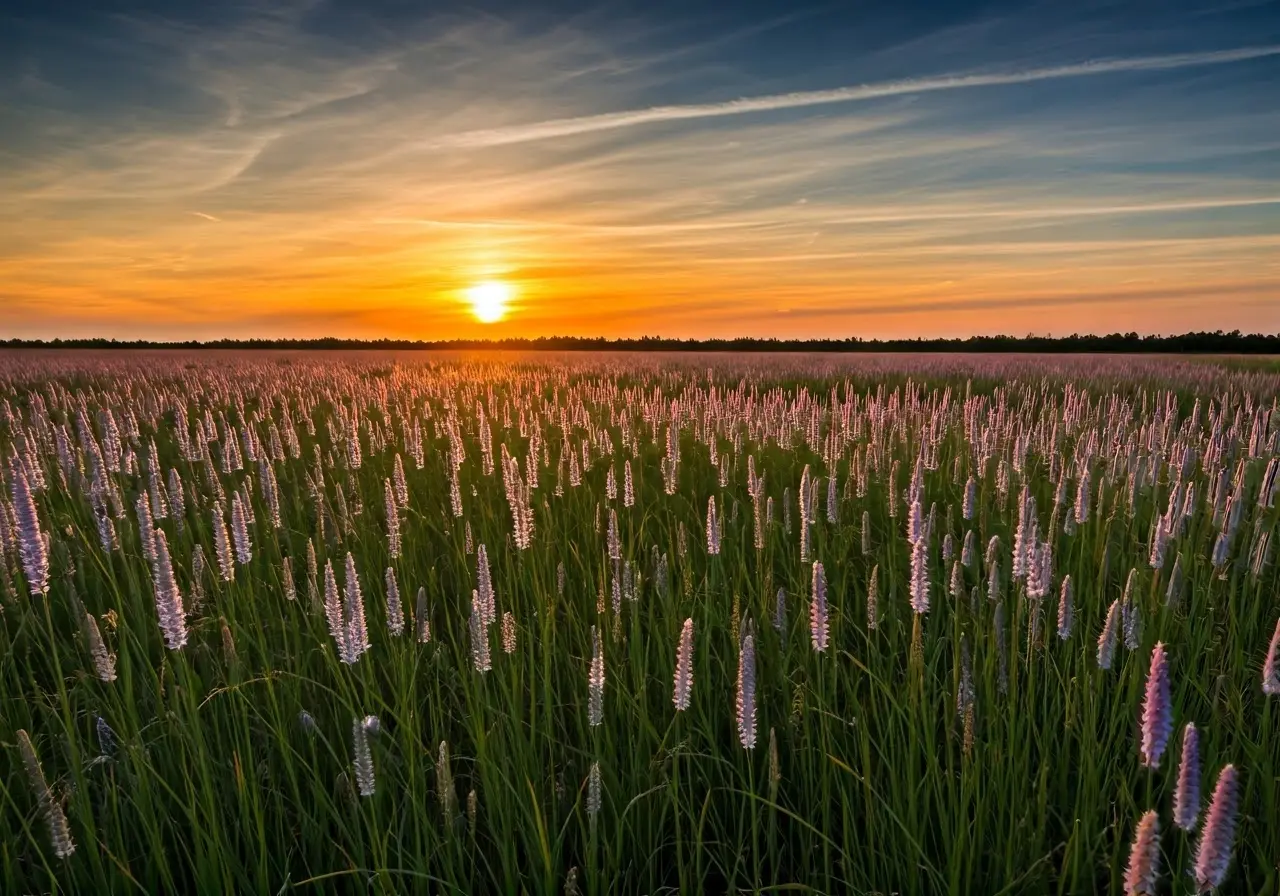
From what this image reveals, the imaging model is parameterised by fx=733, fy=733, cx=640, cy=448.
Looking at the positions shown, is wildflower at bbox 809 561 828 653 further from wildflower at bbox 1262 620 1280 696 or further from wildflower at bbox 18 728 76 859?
wildflower at bbox 18 728 76 859

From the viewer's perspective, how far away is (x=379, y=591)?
380 centimetres

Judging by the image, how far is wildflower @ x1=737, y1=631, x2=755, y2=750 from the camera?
5.08ft

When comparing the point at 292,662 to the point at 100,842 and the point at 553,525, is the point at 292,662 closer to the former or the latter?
the point at 100,842

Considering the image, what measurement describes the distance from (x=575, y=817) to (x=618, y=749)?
28 cm

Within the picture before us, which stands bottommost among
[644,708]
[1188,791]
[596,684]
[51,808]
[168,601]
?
[644,708]

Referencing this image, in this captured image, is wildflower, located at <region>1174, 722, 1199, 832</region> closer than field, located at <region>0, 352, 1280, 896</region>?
Yes

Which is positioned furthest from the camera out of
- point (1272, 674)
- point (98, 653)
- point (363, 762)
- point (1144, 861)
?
point (98, 653)

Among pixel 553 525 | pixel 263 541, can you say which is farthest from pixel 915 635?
pixel 263 541

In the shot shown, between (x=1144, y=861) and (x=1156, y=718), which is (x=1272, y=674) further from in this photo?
(x=1144, y=861)

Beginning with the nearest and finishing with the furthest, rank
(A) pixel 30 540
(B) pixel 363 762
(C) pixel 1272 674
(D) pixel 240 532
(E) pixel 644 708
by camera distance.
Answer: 1. (C) pixel 1272 674
2. (B) pixel 363 762
3. (A) pixel 30 540
4. (E) pixel 644 708
5. (D) pixel 240 532

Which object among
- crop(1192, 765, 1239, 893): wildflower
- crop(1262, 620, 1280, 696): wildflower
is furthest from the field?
crop(1262, 620, 1280, 696): wildflower

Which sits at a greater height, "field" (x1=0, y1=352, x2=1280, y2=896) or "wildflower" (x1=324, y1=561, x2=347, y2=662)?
"wildflower" (x1=324, y1=561, x2=347, y2=662)

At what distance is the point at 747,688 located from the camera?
162cm

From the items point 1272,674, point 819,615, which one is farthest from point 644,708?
point 1272,674
